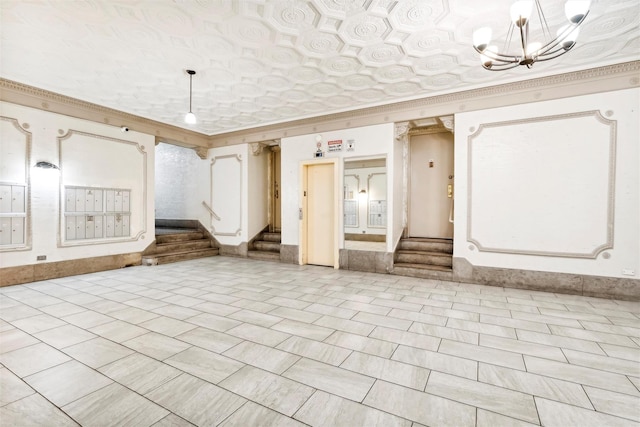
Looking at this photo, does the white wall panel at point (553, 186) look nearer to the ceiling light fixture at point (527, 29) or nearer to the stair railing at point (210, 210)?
the ceiling light fixture at point (527, 29)

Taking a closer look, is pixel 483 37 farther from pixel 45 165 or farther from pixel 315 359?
pixel 45 165

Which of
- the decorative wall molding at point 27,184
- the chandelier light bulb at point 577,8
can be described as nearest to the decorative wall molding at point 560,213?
the chandelier light bulb at point 577,8

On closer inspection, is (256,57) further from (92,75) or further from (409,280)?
(409,280)

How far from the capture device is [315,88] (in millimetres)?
5047

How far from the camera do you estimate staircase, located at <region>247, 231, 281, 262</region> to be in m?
7.20

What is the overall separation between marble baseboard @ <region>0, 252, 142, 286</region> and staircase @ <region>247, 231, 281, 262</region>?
8.39 ft

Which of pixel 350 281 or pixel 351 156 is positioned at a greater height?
pixel 351 156

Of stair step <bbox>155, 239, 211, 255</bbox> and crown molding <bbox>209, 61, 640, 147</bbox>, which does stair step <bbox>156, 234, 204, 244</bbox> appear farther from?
crown molding <bbox>209, 61, 640, 147</bbox>

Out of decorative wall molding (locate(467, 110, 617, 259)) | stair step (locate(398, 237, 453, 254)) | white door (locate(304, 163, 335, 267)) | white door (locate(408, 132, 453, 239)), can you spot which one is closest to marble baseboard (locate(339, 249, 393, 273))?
white door (locate(304, 163, 335, 267))

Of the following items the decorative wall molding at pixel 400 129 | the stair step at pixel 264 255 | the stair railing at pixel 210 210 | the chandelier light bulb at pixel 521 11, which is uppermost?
the chandelier light bulb at pixel 521 11

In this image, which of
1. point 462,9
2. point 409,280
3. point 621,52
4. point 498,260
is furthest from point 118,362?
point 621,52

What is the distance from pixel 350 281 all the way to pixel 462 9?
407 cm

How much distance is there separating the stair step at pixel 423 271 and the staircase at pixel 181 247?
16.3ft

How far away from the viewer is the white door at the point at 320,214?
6.50 metres
